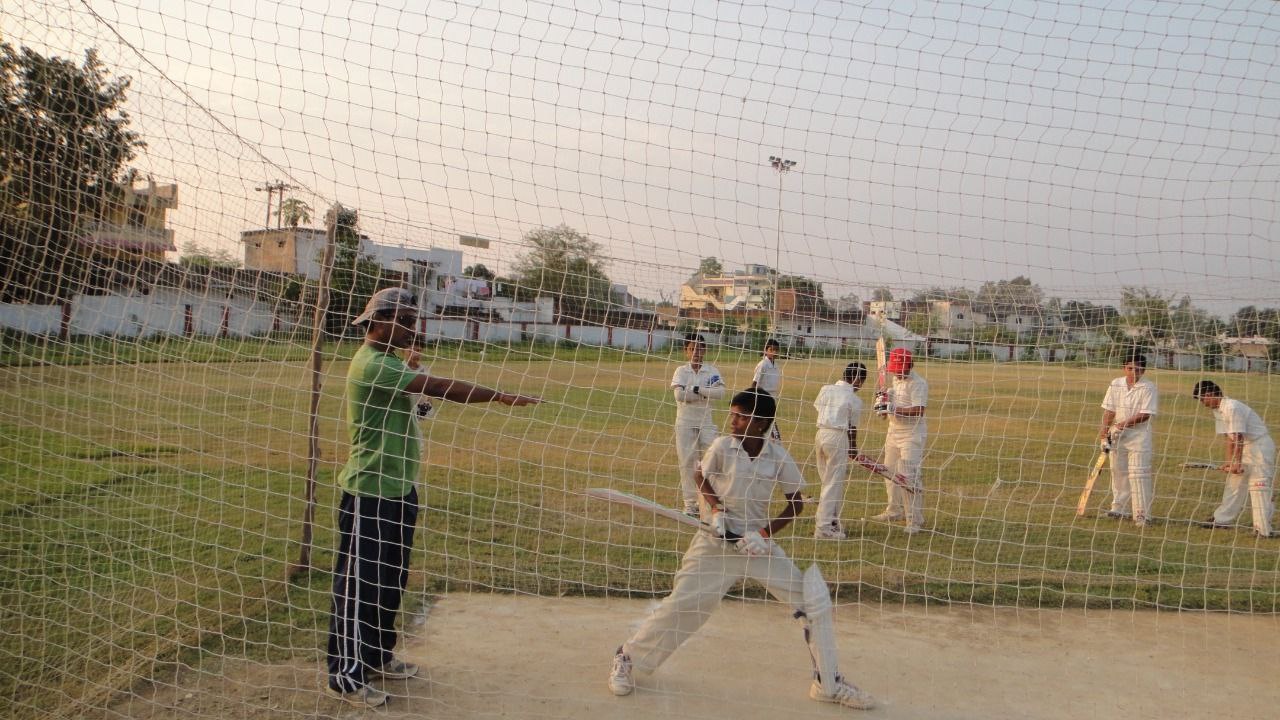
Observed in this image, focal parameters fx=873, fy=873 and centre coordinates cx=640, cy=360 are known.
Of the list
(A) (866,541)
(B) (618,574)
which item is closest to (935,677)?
(B) (618,574)

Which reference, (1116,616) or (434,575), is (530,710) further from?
(1116,616)

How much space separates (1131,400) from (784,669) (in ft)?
18.8

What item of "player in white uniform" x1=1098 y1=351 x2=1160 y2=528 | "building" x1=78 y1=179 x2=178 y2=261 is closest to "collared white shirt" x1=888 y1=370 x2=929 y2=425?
"player in white uniform" x1=1098 y1=351 x2=1160 y2=528

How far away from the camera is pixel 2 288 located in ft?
16.7

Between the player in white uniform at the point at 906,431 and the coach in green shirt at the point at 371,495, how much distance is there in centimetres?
487

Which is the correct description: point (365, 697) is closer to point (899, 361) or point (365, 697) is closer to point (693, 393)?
point (693, 393)

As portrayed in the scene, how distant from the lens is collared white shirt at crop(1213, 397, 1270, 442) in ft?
27.0

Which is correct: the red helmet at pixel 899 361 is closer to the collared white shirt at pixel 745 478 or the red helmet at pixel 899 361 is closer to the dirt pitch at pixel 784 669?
the dirt pitch at pixel 784 669

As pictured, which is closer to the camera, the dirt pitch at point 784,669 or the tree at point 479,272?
the dirt pitch at point 784,669

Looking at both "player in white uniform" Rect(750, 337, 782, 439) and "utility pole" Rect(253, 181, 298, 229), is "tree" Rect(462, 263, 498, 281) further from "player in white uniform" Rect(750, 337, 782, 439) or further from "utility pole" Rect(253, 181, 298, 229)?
"player in white uniform" Rect(750, 337, 782, 439)

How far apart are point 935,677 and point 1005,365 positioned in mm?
2570

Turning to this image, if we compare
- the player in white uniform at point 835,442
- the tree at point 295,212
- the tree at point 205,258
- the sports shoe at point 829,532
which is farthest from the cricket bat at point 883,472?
the tree at point 205,258

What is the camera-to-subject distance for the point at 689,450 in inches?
327

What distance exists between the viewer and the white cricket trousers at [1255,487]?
8.11 m
